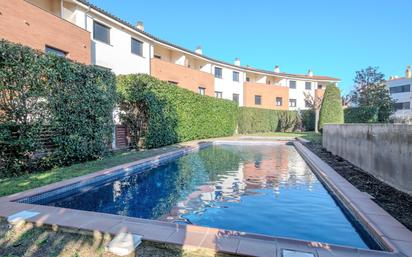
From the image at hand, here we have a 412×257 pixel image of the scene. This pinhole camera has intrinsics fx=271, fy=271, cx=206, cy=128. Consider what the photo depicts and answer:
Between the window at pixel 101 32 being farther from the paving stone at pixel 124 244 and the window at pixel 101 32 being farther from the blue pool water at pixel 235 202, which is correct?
the paving stone at pixel 124 244

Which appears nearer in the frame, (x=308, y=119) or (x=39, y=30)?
(x=39, y=30)

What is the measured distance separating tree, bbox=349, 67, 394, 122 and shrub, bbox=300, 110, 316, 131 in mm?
4698

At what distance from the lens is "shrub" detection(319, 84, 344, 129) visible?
59.6 feet

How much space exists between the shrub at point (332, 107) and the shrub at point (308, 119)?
15.9 meters

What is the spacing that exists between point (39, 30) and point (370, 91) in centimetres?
3029

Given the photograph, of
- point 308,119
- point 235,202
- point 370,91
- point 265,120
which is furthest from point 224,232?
point 308,119

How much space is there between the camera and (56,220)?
12.5 feet

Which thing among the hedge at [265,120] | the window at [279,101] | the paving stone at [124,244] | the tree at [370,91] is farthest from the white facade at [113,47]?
the window at [279,101]

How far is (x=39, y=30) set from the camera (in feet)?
41.3

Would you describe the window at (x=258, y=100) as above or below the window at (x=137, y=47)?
below

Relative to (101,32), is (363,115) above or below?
below

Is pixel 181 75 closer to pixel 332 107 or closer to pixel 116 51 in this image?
pixel 116 51

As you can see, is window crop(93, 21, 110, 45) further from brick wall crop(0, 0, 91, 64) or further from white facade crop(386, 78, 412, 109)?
white facade crop(386, 78, 412, 109)

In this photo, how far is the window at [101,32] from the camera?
17.3 metres
